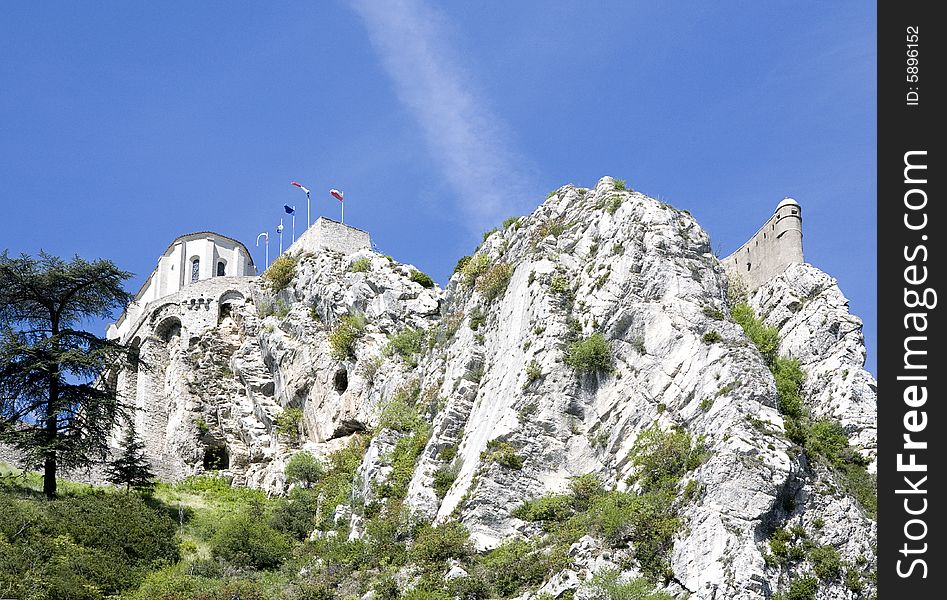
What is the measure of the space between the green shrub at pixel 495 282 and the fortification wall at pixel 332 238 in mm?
15035

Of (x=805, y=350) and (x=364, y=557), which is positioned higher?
(x=805, y=350)

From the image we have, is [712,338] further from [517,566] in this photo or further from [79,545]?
[79,545]

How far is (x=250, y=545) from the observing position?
44.1m

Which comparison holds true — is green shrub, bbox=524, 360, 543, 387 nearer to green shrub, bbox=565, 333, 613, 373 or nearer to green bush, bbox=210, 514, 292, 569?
green shrub, bbox=565, 333, 613, 373

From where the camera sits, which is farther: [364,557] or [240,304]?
[240,304]

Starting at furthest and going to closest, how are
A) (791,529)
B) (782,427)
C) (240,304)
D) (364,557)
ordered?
(240,304) → (364,557) → (782,427) → (791,529)

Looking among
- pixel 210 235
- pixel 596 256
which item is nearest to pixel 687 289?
pixel 596 256

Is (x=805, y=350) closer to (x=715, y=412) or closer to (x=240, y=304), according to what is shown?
(x=715, y=412)

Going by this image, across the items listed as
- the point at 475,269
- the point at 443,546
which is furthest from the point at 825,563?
the point at 475,269

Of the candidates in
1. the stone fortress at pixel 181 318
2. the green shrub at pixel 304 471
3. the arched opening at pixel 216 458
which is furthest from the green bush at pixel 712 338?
the arched opening at pixel 216 458

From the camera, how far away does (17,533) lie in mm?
40094

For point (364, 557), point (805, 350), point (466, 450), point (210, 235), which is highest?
point (210, 235)
